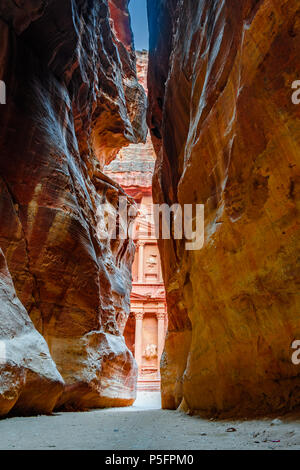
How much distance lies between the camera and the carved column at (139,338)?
102ft

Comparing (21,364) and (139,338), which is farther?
(139,338)

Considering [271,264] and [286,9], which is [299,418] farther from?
[286,9]

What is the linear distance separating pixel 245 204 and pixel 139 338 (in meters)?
29.5

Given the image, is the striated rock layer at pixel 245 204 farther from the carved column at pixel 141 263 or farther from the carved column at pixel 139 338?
the carved column at pixel 141 263

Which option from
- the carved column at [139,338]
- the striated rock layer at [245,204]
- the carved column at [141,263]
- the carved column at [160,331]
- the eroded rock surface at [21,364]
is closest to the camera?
the striated rock layer at [245,204]

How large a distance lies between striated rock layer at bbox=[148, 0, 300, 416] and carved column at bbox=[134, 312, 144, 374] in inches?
997

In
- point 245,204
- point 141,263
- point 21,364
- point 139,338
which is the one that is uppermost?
point 245,204

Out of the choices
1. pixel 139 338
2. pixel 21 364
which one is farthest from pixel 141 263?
pixel 21 364

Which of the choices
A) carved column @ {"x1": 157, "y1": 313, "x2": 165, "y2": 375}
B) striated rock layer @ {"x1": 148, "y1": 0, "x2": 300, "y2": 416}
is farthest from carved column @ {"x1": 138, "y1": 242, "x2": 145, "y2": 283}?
striated rock layer @ {"x1": 148, "y1": 0, "x2": 300, "y2": 416}

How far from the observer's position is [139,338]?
1276 inches

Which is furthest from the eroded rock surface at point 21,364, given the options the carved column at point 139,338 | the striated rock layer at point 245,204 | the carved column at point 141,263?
the carved column at point 141,263

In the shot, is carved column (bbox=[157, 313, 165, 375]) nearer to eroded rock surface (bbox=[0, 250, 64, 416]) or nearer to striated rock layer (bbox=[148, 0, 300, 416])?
striated rock layer (bbox=[148, 0, 300, 416])

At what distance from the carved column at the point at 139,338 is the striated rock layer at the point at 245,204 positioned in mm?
25325

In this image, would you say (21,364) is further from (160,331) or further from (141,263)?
(141,263)
